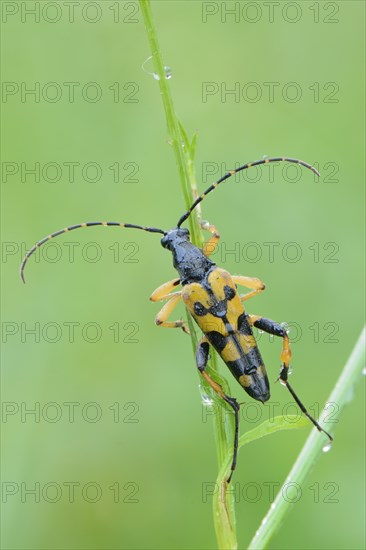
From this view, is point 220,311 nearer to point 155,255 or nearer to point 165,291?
point 165,291

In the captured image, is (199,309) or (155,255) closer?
(199,309)

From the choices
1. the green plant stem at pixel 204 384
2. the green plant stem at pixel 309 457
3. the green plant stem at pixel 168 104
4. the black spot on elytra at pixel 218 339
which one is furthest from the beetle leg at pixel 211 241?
the green plant stem at pixel 309 457

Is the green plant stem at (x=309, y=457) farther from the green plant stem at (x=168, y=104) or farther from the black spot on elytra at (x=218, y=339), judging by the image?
the black spot on elytra at (x=218, y=339)

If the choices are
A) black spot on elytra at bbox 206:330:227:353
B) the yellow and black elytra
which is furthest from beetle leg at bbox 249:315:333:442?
black spot on elytra at bbox 206:330:227:353

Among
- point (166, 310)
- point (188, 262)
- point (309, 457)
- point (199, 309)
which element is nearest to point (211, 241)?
point (188, 262)

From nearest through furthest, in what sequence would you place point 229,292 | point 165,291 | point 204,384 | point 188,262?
point 204,384
point 229,292
point 188,262
point 165,291

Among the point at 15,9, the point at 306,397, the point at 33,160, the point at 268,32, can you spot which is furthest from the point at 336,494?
the point at 15,9

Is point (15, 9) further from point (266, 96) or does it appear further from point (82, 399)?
point (82, 399)

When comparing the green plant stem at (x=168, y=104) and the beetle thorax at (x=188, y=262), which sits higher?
the green plant stem at (x=168, y=104)

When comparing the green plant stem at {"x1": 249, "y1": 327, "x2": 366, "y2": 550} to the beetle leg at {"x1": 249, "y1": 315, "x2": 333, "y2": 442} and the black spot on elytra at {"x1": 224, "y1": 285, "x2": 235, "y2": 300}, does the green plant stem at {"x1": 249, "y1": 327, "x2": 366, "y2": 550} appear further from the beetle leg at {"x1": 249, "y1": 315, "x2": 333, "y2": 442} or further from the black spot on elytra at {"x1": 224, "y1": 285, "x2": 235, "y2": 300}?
the black spot on elytra at {"x1": 224, "y1": 285, "x2": 235, "y2": 300}
